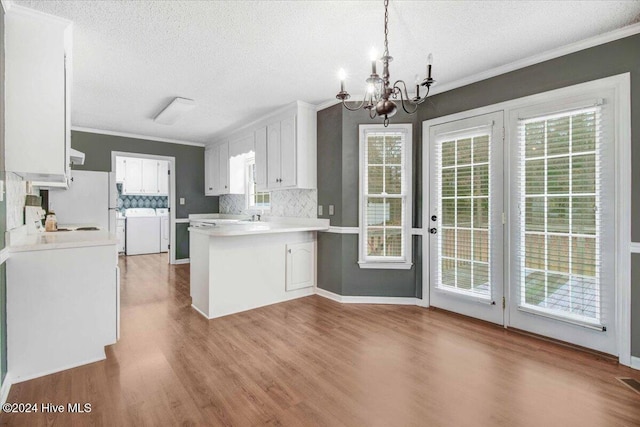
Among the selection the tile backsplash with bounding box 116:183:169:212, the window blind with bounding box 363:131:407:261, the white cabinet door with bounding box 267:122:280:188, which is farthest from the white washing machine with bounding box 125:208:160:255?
the window blind with bounding box 363:131:407:261

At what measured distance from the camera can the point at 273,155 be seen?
4.42 metres

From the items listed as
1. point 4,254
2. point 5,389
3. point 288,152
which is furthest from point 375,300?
point 4,254

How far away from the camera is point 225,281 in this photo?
3.33 metres

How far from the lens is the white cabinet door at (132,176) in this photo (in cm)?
732

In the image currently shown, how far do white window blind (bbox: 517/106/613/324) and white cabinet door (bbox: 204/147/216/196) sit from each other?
531 cm

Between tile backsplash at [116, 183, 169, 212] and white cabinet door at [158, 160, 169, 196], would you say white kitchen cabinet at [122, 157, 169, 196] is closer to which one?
white cabinet door at [158, 160, 169, 196]

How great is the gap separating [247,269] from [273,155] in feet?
5.61

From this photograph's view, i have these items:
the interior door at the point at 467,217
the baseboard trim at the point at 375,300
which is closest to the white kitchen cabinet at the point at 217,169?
the baseboard trim at the point at 375,300

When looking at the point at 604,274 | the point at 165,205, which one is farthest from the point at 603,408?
the point at 165,205

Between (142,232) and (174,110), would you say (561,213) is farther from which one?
(142,232)

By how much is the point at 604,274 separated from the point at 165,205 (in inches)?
327

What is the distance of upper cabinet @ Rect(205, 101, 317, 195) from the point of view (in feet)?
13.2

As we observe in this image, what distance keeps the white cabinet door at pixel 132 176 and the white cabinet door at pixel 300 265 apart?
5.39 metres

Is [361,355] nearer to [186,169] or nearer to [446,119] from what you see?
[446,119]
